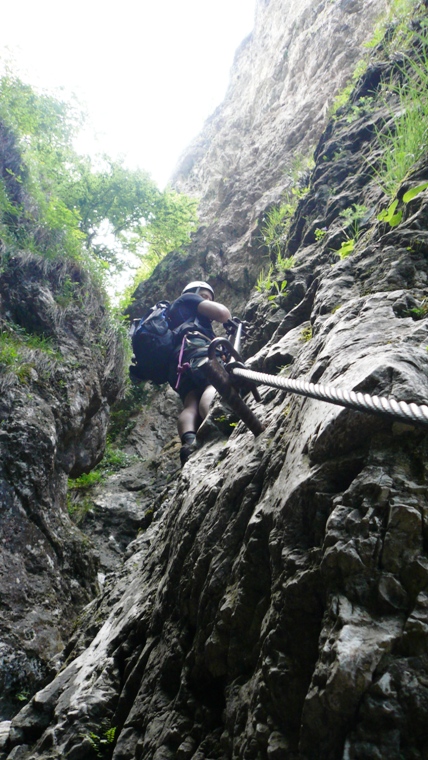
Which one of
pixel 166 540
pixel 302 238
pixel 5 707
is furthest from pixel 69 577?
pixel 302 238

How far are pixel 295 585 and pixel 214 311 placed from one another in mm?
4650

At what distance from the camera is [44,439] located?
549cm

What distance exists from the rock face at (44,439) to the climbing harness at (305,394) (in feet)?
9.50

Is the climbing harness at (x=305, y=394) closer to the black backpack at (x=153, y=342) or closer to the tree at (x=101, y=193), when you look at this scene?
the black backpack at (x=153, y=342)

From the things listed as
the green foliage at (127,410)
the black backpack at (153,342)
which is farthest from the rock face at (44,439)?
the black backpack at (153,342)

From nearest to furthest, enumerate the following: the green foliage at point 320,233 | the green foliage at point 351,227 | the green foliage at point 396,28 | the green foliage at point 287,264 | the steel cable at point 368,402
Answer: the steel cable at point 368,402, the green foliage at point 351,227, the green foliage at point 320,233, the green foliage at point 287,264, the green foliage at point 396,28

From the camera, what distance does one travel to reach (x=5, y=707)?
3.92 m

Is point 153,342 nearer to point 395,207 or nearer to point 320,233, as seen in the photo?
point 320,233

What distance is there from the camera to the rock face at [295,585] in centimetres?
139

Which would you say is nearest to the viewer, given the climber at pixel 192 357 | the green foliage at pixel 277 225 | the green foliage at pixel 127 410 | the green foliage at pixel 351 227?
the green foliage at pixel 351 227

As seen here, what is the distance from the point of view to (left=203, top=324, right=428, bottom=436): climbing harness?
140 centimetres

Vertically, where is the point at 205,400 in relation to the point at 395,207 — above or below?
below

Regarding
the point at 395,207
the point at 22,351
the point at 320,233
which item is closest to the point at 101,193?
the point at 22,351

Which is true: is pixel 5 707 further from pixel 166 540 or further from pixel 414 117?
pixel 414 117
